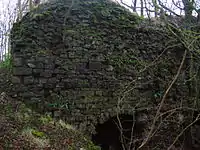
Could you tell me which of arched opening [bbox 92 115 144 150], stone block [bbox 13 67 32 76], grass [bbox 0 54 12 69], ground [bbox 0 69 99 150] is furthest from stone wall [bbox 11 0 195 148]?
grass [bbox 0 54 12 69]

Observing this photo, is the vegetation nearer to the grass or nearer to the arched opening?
the arched opening

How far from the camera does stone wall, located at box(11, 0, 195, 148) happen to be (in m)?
6.42

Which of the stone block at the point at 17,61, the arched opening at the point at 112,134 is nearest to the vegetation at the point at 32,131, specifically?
the stone block at the point at 17,61

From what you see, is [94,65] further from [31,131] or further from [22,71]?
[31,131]

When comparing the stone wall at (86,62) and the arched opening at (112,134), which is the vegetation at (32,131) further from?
the arched opening at (112,134)

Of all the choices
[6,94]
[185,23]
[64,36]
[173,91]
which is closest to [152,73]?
[173,91]

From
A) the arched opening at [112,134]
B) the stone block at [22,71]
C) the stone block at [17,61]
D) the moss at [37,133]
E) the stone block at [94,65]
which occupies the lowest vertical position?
the arched opening at [112,134]

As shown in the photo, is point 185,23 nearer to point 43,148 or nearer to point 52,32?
point 52,32

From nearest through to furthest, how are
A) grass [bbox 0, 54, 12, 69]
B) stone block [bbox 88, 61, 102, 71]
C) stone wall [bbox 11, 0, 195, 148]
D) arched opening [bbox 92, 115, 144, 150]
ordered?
stone wall [bbox 11, 0, 195, 148], stone block [bbox 88, 61, 102, 71], arched opening [bbox 92, 115, 144, 150], grass [bbox 0, 54, 12, 69]

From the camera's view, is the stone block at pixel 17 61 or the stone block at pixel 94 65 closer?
the stone block at pixel 17 61

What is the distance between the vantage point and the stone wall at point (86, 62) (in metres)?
6.42

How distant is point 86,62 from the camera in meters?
6.75

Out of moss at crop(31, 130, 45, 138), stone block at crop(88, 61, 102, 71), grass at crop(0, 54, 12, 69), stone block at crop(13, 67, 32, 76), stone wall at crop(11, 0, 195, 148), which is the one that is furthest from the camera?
grass at crop(0, 54, 12, 69)

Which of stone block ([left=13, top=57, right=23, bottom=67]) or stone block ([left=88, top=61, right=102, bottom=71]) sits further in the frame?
stone block ([left=88, top=61, right=102, bottom=71])
